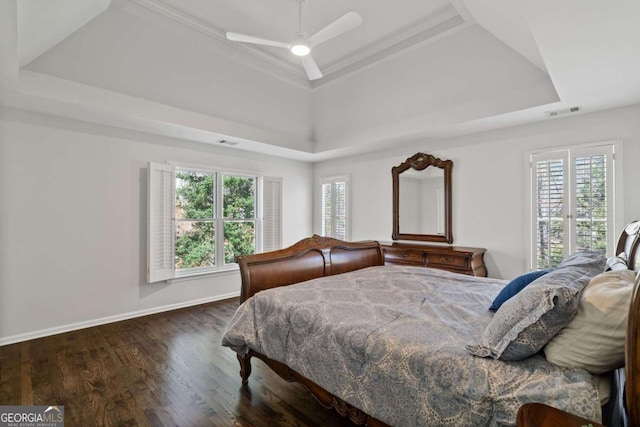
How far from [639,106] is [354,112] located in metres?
3.27

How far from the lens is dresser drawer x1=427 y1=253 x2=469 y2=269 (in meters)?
3.89

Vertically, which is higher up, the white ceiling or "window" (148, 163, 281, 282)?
the white ceiling

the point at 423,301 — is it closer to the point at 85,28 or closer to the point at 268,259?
the point at 268,259

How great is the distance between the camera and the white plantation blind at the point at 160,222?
4055mm

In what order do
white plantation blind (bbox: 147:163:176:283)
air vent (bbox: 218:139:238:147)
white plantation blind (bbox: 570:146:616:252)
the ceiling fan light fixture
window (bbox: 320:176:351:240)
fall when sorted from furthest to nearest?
1. window (bbox: 320:176:351:240)
2. air vent (bbox: 218:139:238:147)
3. white plantation blind (bbox: 147:163:176:283)
4. white plantation blind (bbox: 570:146:616:252)
5. the ceiling fan light fixture

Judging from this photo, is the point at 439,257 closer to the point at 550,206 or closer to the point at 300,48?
the point at 550,206

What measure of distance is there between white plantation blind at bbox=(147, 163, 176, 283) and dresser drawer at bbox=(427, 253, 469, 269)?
359 cm

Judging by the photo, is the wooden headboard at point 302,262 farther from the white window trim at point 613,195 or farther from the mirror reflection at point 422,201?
the white window trim at point 613,195

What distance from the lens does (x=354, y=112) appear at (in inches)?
193

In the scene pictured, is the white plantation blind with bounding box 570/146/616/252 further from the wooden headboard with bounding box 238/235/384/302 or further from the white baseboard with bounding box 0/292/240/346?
the white baseboard with bounding box 0/292/240/346

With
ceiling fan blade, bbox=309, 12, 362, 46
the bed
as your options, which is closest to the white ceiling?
ceiling fan blade, bbox=309, 12, 362, 46

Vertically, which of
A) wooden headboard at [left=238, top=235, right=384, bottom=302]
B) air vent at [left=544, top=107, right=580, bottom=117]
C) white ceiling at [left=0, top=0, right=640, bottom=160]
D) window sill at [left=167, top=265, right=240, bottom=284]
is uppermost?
white ceiling at [left=0, top=0, right=640, bottom=160]

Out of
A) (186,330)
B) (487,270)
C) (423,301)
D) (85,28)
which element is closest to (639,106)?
(487,270)

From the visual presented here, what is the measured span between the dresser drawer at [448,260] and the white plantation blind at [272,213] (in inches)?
107
